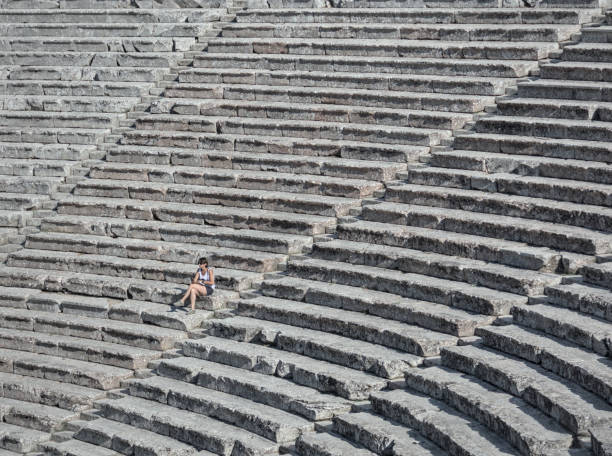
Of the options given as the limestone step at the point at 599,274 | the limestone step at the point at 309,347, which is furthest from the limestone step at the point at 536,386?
the limestone step at the point at 599,274

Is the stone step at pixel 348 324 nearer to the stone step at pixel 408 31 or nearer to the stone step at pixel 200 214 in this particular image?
the stone step at pixel 200 214

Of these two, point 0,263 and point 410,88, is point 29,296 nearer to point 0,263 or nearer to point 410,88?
point 0,263

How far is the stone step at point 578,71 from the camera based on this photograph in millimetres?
12336

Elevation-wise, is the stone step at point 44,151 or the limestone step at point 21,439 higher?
the stone step at point 44,151

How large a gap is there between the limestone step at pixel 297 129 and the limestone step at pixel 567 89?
1099mm

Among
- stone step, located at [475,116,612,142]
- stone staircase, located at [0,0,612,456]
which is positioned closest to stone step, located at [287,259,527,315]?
stone staircase, located at [0,0,612,456]

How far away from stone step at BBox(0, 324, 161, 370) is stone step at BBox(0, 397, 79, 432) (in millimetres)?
765

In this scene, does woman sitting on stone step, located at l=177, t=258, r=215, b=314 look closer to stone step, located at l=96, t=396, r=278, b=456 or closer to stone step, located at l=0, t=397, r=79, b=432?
stone step, located at l=96, t=396, r=278, b=456

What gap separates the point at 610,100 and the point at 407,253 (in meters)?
2.99

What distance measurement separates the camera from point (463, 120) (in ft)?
43.0

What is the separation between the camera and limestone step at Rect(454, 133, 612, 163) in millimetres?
11102

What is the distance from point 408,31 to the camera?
49.8ft

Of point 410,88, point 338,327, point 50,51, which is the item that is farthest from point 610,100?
point 50,51

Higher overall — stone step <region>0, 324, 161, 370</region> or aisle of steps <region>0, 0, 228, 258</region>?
aisle of steps <region>0, 0, 228, 258</region>
